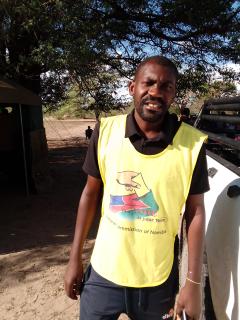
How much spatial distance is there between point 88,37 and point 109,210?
609cm

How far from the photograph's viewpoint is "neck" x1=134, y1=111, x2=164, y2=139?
188 centimetres

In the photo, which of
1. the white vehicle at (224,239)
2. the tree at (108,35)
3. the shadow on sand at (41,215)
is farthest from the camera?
the tree at (108,35)

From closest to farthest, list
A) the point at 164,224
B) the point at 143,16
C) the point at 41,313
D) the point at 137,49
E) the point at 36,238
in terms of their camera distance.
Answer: the point at 164,224 < the point at 41,313 < the point at 36,238 < the point at 143,16 < the point at 137,49

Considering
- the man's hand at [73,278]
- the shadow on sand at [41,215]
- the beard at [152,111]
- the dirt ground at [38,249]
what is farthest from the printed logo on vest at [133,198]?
the shadow on sand at [41,215]

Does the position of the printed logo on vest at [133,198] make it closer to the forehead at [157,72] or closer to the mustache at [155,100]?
the mustache at [155,100]

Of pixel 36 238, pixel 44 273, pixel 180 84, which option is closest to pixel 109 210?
pixel 44 273

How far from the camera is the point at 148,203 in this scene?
181 cm

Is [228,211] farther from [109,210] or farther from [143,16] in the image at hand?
[143,16]

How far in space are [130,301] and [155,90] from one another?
36.4 inches

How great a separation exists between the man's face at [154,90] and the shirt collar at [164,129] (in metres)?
0.04

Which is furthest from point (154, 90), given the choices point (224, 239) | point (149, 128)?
point (224, 239)

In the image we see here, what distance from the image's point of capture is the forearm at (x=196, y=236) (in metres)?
1.80

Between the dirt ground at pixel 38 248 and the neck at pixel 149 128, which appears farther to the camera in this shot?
the dirt ground at pixel 38 248

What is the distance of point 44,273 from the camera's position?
464 centimetres
